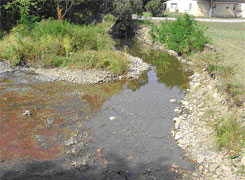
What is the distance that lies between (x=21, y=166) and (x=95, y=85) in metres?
6.13

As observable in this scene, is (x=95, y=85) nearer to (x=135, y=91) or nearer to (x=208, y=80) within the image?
(x=135, y=91)

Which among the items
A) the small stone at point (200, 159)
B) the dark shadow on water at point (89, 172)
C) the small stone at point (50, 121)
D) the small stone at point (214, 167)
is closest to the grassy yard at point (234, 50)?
the small stone at point (200, 159)

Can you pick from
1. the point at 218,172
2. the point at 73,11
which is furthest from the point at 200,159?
the point at 73,11

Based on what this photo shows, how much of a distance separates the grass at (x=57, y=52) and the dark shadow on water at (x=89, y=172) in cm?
731

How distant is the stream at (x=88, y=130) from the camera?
20.2ft

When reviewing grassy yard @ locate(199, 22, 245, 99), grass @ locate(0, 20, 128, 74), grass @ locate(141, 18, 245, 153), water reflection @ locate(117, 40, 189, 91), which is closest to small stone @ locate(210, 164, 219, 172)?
grass @ locate(141, 18, 245, 153)

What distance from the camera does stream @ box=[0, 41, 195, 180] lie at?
6152 mm

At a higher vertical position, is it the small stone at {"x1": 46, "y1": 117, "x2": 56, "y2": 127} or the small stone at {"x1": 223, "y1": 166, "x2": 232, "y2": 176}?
the small stone at {"x1": 46, "y1": 117, "x2": 56, "y2": 127}

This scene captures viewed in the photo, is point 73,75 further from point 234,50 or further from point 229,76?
point 234,50

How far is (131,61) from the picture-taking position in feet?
50.1

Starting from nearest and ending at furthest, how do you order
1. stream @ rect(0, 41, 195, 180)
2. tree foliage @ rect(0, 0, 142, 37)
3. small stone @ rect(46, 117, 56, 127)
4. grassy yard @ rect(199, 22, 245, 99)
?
stream @ rect(0, 41, 195, 180) → small stone @ rect(46, 117, 56, 127) → grassy yard @ rect(199, 22, 245, 99) → tree foliage @ rect(0, 0, 142, 37)

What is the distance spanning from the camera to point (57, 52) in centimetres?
1404

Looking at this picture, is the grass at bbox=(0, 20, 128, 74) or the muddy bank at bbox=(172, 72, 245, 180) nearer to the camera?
the muddy bank at bbox=(172, 72, 245, 180)

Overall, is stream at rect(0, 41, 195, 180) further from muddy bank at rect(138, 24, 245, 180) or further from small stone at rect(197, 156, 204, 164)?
muddy bank at rect(138, 24, 245, 180)
